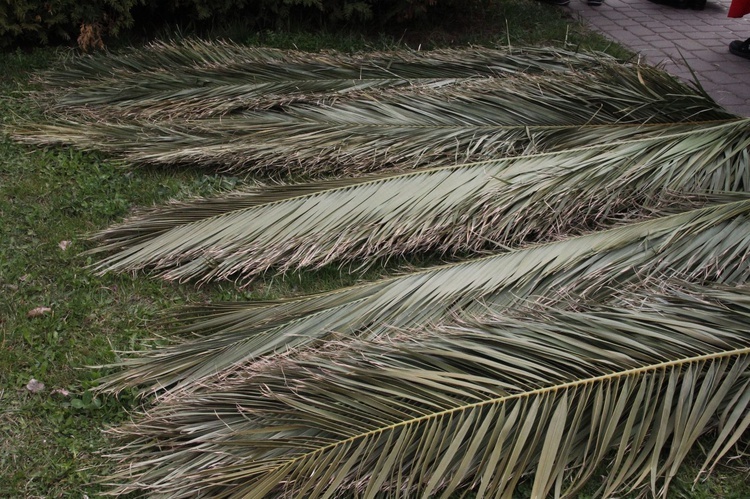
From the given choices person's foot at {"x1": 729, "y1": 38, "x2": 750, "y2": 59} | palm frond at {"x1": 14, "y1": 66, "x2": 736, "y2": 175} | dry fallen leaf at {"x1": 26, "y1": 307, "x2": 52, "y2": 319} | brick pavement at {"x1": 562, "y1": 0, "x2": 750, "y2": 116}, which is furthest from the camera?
person's foot at {"x1": 729, "y1": 38, "x2": 750, "y2": 59}

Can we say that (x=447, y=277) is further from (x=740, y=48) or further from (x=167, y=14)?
(x=740, y=48)

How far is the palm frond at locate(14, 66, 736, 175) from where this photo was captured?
3.55 metres

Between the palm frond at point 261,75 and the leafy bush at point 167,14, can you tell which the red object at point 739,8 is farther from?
the palm frond at point 261,75

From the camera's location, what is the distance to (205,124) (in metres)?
4.11

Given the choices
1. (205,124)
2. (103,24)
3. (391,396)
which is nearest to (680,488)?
(391,396)

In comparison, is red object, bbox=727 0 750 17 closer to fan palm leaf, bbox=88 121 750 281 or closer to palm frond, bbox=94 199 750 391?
fan palm leaf, bbox=88 121 750 281

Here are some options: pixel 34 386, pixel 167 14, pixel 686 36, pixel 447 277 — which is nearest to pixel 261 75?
pixel 167 14

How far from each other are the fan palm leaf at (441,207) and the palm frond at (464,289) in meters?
0.28

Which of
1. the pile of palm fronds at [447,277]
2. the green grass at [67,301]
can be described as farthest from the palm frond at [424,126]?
the green grass at [67,301]

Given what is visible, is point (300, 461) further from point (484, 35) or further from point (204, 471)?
point (484, 35)

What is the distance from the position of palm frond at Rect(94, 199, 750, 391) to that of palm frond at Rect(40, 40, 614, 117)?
1664 mm

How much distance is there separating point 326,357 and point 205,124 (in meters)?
2.16

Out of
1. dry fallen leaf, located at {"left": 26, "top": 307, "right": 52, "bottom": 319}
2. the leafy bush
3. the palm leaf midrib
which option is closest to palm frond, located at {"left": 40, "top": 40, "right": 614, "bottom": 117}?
the leafy bush

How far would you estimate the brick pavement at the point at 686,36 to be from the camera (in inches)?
211
